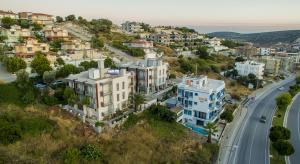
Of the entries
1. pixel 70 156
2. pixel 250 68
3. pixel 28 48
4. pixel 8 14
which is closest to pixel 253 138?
pixel 70 156

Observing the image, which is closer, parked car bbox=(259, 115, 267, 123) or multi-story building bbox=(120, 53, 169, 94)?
parked car bbox=(259, 115, 267, 123)

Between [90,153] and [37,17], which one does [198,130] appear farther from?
[37,17]

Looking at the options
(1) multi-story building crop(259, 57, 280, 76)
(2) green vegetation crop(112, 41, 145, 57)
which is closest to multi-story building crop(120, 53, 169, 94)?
(2) green vegetation crop(112, 41, 145, 57)

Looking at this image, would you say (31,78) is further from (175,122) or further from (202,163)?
(202,163)

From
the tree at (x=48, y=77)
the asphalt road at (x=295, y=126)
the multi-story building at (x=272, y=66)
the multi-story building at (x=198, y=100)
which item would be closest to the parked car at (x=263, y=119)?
A: the asphalt road at (x=295, y=126)

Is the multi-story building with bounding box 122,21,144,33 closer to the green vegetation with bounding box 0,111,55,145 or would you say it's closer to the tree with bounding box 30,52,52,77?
the tree with bounding box 30,52,52,77

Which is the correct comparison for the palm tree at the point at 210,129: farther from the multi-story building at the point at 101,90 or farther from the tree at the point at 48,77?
the tree at the point at 48,77

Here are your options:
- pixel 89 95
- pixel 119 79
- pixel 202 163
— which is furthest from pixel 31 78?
pixel 202 163
